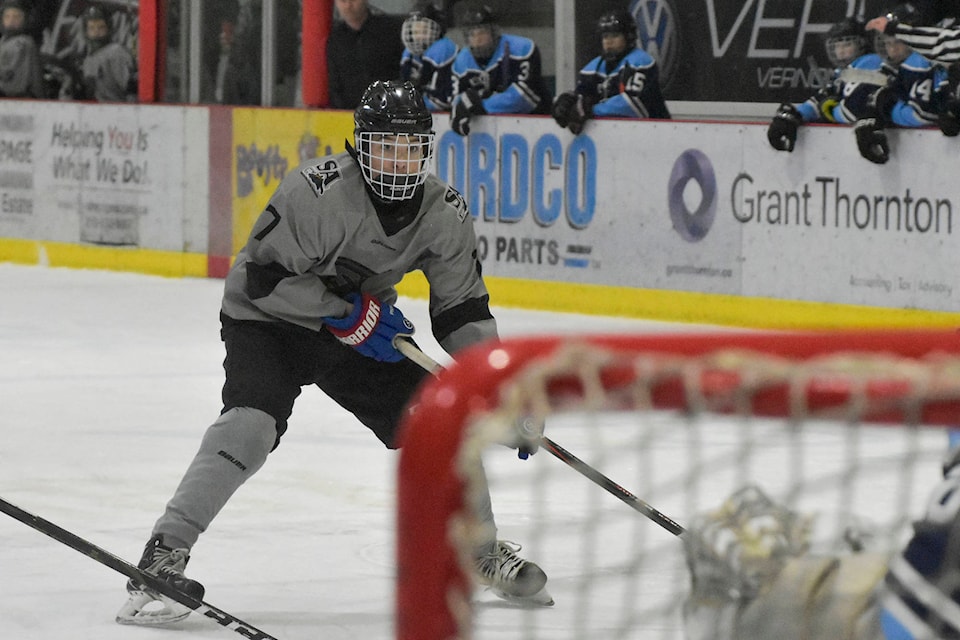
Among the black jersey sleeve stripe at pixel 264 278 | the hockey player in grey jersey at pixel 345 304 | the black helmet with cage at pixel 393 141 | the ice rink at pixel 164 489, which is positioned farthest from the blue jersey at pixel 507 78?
the black jersey sleeve stripe at pixel 264 278

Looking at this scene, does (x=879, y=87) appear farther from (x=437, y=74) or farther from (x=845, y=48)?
(x=437, y=74)

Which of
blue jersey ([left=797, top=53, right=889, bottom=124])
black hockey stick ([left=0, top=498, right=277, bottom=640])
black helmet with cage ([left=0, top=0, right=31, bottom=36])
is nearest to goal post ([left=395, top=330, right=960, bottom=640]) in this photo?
black hockey stick ([left=0, top=498, right=277, bottom=640])

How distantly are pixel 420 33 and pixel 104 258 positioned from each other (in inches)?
103

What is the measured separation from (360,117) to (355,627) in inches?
40.0

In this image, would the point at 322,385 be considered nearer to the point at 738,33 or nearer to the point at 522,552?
the point at 522,552

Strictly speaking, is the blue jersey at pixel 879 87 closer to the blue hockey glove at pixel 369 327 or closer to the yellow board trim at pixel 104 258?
the yellow board trim at pixel 104 258

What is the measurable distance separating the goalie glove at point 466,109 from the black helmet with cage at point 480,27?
11.0 inches

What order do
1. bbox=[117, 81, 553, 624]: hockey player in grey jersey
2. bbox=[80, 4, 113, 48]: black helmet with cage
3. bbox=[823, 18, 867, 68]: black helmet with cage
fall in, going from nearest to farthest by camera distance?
bbox=[117, 81, 553, 624]: hockey player in grey jersey < bbox=[823, 18, 867, 68]: black helmet with cage < bbox=[80, 4, 113, 48]: black helmet with cage

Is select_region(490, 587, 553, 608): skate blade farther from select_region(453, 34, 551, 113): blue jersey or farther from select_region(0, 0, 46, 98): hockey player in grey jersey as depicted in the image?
select_region(0, 0, 46, 98): hockey player in grey jersey

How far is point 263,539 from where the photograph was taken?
4145 mm

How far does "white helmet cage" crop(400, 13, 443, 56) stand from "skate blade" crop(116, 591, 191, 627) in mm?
6422

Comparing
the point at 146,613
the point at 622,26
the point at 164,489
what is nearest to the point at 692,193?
the point at 622,26

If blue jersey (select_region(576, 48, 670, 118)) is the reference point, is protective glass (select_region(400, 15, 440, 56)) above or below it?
above

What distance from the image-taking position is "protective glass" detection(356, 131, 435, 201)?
3627 millimetres
